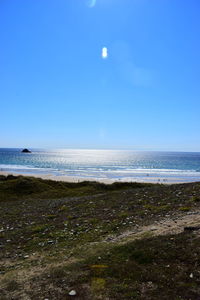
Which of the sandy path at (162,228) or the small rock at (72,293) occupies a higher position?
the sandy path at (162,228)

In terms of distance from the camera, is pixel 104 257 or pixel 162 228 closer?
pixel 104 257

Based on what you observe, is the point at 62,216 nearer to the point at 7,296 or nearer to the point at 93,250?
the point at 93,250

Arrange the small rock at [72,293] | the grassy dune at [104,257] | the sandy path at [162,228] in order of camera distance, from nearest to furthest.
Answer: the small rock at [72,293]
the grassy dune at [104,257]
the sandy path at [162,228]

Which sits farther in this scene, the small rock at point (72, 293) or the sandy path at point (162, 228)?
the sandy path at point (162, 228)

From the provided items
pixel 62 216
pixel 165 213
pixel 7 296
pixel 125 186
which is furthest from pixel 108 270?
pixel 125 186

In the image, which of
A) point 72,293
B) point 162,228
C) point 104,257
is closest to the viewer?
point 72,293

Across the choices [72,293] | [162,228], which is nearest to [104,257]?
[72,293]

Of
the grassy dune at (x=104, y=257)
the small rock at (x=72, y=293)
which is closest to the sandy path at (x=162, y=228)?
the grassy dune at (x=104, y=257)

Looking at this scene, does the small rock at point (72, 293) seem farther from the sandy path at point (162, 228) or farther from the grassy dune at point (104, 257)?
the sandy path at point (162, 228)

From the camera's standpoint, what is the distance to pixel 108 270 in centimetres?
639

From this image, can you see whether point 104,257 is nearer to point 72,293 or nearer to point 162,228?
point 72,293

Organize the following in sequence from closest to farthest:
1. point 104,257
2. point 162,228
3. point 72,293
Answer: point 72,293, point 104,257, point 162,228

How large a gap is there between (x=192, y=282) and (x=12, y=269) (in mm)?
5902

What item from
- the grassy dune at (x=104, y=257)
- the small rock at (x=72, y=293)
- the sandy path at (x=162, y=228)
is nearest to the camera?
the small rock at (x=72, y=293)
